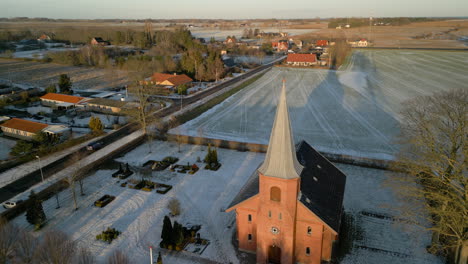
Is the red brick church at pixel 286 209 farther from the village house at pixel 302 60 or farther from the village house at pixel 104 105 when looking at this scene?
the village house at pixel 302 60

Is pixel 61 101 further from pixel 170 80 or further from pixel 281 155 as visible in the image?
pixel 281 155

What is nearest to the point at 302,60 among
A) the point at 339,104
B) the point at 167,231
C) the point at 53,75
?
the point at 339,104

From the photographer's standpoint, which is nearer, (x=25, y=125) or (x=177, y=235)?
(x=177, y=235)

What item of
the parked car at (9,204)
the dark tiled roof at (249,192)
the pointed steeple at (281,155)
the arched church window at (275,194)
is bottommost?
the parked car at (9,204)

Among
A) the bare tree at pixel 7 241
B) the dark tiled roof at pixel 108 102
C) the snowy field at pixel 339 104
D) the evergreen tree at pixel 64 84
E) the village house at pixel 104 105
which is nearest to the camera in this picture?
the bare tree at pixel 7 241

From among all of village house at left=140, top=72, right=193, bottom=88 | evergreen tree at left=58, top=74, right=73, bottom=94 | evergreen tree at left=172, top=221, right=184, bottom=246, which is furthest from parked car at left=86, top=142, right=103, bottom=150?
village house at left=140, top=72, right=193, bottom=88

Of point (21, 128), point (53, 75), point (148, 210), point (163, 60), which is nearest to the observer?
point (148, 210)

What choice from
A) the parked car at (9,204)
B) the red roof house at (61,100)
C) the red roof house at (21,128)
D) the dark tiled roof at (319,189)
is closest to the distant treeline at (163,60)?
the red roof house at (61,100)
